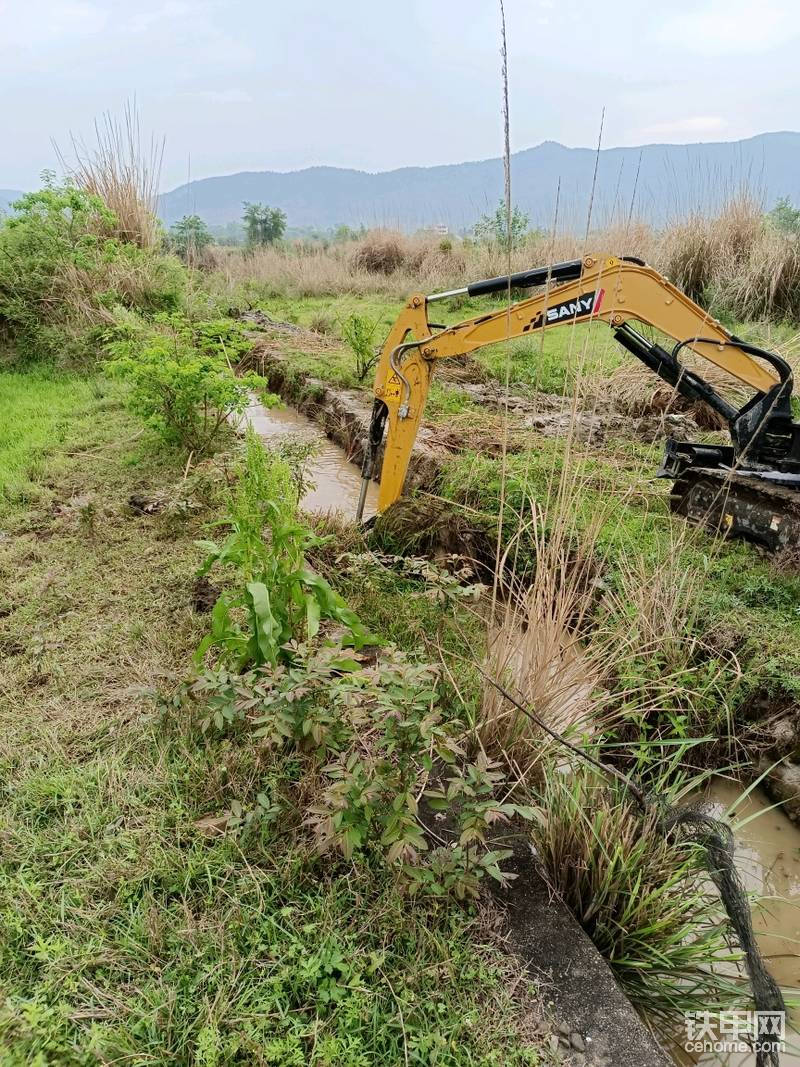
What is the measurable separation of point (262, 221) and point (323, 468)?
74.4ft

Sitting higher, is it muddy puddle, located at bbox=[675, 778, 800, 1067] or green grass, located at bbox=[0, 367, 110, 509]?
green grass, located at bbox=[0, 367, 110, 509]

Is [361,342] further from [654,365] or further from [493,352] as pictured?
[654,365]

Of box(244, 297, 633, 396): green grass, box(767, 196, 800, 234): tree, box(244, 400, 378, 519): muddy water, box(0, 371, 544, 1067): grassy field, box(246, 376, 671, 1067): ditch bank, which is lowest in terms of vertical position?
box(244, 400, 378, 519): muddy water

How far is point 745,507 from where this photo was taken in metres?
3.35

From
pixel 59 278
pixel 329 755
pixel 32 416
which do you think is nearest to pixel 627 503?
pixel 329 755

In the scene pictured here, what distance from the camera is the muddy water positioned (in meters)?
4.77

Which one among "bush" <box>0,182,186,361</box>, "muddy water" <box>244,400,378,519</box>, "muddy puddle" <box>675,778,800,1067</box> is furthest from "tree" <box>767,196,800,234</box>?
"muddy puddle" <box>675,778,800,1067</box>

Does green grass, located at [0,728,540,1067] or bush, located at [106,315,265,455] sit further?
bush, located at [106,315,265,455]

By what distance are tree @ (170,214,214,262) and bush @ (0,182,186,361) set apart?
1041mm

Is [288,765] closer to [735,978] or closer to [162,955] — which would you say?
[162,955]

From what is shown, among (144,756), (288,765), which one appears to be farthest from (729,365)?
(144,756)

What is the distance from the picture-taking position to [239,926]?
1.51 meters

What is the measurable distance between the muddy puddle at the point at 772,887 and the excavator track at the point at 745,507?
4.26 feet

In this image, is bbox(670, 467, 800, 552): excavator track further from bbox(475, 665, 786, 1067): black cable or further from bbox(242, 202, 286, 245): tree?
bbox(242, 202, 286, 245): tree
